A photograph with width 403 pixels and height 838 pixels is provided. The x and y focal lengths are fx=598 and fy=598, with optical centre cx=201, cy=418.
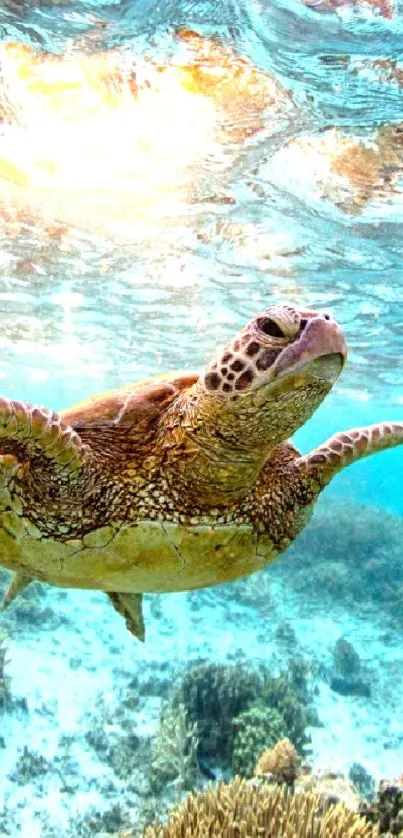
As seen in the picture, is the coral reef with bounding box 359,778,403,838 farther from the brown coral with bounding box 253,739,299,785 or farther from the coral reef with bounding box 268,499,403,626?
the coral reef with bounding box 268,499,403,626

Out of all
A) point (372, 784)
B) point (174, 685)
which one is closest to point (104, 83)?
point (174, 685)

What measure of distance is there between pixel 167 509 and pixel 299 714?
21.3ft

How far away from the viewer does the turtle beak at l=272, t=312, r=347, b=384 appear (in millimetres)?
2541

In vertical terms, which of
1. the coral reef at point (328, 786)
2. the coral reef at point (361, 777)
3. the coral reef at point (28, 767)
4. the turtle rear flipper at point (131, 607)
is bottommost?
the coral reef at point (361, 777)

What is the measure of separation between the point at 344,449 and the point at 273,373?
5.12 feet

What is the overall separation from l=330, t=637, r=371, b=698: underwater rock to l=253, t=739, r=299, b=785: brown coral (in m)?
5.72

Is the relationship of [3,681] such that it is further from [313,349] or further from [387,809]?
[313,349]

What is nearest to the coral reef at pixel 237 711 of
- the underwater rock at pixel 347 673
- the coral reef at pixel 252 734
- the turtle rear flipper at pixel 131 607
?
the coral reef at pixel 252 734

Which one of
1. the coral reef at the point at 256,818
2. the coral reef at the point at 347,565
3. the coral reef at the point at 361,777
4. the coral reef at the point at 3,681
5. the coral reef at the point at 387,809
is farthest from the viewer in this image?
the coral reef at the point at 347,565

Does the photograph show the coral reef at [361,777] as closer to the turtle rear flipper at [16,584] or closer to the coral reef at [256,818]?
the coral reef at [256,818]

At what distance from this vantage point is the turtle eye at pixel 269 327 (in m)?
2.63

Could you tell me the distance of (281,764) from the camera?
596 centimetres

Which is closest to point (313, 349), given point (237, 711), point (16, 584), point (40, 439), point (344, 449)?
point (40, 439)

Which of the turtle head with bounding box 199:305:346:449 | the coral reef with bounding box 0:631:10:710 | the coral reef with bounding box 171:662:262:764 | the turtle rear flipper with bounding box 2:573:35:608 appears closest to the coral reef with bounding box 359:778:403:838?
the coral reef with bounding box 171:662:262:764
